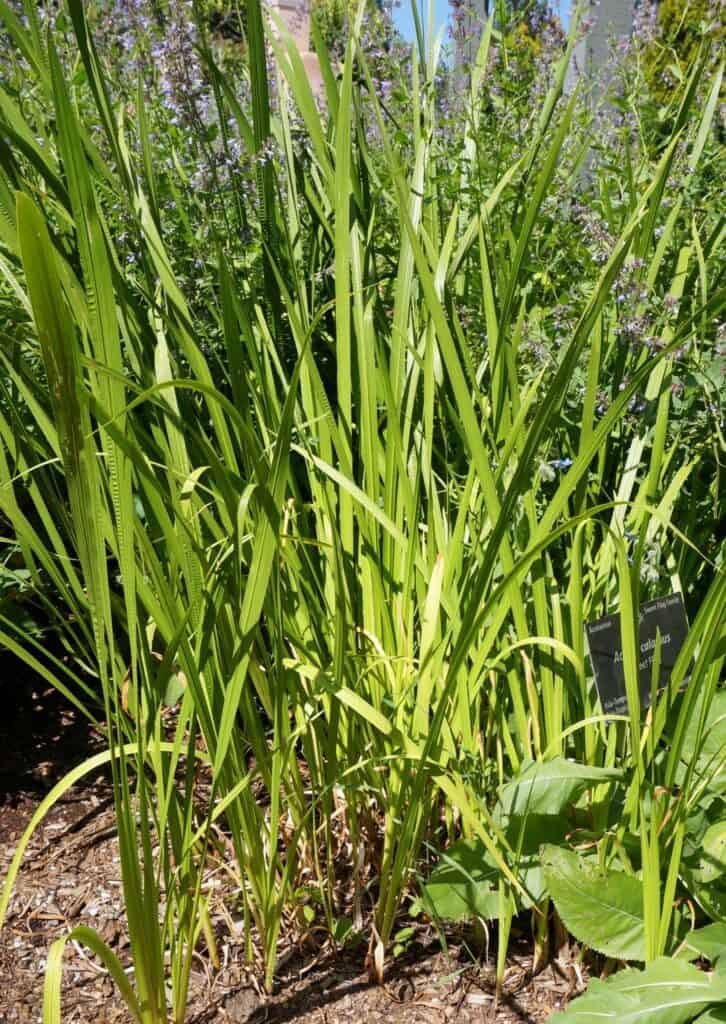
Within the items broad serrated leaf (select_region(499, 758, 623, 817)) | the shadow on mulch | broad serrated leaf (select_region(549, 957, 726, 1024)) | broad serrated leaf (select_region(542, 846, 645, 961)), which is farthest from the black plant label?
the shadow on mulch

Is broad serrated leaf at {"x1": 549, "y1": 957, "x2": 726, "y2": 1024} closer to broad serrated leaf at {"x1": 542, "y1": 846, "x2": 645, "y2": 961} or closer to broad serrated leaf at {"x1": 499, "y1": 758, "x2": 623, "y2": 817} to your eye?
broad serrated leaf at {"x1": 542, "y1": 846, "x2": 645, "y2": 961}

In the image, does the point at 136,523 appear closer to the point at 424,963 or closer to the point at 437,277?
the point at 437,277

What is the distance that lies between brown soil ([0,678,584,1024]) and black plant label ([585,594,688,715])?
41 cm

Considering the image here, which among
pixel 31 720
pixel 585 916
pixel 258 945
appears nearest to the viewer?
pixel 585 916

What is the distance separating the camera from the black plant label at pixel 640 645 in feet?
4.14

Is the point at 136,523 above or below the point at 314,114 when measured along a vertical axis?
below

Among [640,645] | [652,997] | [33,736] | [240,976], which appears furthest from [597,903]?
[33,736]

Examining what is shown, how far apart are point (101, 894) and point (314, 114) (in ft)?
4.28

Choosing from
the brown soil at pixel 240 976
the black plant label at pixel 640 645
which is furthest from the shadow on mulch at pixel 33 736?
the black plant label at pixel 640 645

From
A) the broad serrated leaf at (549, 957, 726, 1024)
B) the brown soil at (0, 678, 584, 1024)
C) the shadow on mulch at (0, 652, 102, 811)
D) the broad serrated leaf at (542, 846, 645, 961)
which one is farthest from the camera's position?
the shadow on mulch at (0, 652, 102, 811)

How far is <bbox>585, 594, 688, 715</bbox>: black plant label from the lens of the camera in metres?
1.26

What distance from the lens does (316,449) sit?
1.57 meters

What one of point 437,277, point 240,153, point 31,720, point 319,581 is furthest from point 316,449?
point 31,720

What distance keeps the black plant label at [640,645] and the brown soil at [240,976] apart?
0.41 m
